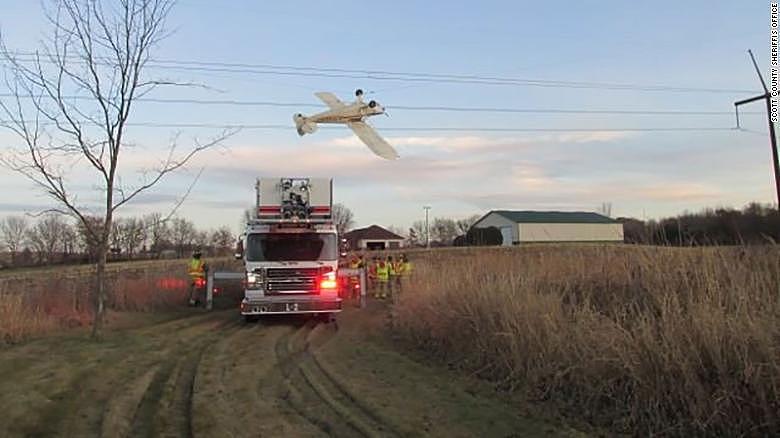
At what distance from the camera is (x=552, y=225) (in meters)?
97.9

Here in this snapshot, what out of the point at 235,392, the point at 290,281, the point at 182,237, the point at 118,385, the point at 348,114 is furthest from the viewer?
the point at 182,237

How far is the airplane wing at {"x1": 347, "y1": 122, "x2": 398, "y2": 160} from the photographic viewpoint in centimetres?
2135

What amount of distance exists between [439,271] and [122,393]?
8.49 m

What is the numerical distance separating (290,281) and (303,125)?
7.82 meters

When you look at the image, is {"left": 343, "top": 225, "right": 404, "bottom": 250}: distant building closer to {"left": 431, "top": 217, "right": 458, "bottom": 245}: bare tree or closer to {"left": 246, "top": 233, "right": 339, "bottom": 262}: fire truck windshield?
{"left": 431, "top": 217, "right": 458, "bottom": 245}: bare tree

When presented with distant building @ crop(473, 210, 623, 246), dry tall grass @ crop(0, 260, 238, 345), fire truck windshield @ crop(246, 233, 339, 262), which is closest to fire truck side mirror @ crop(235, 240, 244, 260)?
fire truck windshield @ crop(246, 233, 339, 262)

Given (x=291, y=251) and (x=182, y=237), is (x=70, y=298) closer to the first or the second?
(x=291, y=251)

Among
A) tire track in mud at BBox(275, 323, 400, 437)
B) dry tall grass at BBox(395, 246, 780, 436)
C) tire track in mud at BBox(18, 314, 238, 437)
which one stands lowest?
tire track in mud at BBox(275, 323, 400, 437)

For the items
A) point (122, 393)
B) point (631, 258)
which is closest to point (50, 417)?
point (122, 393)

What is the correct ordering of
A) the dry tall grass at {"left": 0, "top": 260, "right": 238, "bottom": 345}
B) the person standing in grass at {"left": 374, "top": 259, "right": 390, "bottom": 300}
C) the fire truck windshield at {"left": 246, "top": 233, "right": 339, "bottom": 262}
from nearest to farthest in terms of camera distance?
1. the dry tall grass at {"left": 0, "top": 260, "right": 238, "bottom": 345}
2. the fire truck windshield at {"left": 246, "top": 233, "right": 339, "bottom": 262}
3. the person standing in grass at {"left": 374, "top": 259, "right": 390, "bottom": 300}

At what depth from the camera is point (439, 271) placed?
50.5 feet

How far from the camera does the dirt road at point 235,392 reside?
22.0ft

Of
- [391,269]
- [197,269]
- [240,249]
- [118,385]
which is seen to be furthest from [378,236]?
[118,385]

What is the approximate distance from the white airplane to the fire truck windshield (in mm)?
4954
